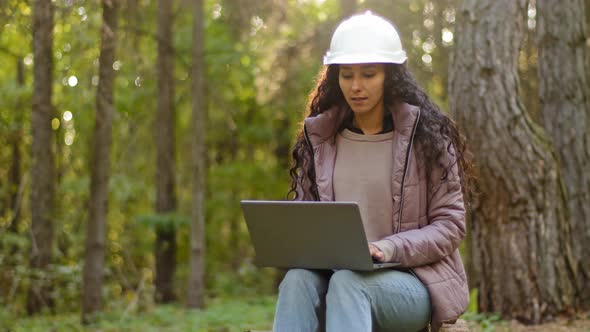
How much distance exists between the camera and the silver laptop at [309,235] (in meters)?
3.20

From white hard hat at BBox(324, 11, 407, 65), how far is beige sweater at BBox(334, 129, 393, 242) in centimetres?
38

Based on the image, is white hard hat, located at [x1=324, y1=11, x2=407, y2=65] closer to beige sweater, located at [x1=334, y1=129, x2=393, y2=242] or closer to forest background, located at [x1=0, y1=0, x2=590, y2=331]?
beige sweater, located at [x1=334, y1=129, x2=393, y2=242]

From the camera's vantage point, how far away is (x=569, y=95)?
6.77m

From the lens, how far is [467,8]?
241 inches

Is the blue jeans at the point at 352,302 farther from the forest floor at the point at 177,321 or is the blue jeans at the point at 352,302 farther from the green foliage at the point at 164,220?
the green foliage at the point at 164,220

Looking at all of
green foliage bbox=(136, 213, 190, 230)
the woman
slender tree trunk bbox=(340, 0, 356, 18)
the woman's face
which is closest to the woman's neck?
the woman

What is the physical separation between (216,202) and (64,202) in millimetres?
3092

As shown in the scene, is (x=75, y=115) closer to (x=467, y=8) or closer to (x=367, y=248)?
(x=467, y=8)

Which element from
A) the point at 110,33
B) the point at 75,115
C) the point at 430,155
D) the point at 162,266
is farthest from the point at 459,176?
the point at 162,266

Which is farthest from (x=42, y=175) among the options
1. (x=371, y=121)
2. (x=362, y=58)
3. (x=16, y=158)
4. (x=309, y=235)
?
(x=309, y=235)

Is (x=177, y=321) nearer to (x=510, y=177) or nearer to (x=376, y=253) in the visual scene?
(x=510, y=177)

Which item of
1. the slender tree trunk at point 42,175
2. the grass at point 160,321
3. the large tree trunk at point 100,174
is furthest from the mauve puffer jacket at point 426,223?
the slender tree trunk at point 42,175

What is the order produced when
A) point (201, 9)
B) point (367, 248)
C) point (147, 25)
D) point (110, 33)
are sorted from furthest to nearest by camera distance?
point (147, 25)
point (201, 9)
point (110, 33)
point (367, 248)

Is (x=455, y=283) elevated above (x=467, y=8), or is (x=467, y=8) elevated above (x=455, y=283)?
(x=467, y=8)
